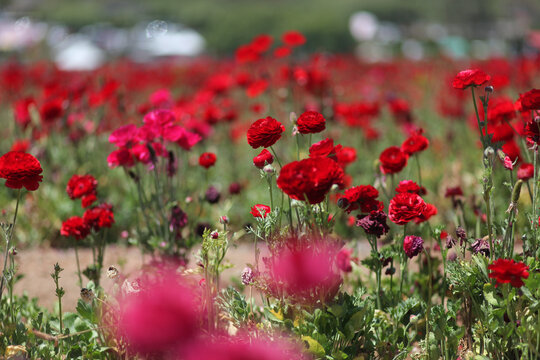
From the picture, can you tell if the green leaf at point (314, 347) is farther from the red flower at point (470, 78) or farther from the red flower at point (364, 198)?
the red flower at point (470, 78)

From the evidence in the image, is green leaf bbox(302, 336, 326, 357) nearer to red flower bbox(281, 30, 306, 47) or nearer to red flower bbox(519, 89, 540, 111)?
red flower bbox(519, 89, 540, 111)

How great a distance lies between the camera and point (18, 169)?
1.79m

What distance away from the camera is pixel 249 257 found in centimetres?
351

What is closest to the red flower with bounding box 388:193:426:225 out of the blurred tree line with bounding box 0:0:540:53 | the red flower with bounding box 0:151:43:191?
the red flower with bounding box 0:151:43:191

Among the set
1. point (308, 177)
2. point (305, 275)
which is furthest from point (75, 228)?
point (305, 275)

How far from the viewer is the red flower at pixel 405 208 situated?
1.74 meters

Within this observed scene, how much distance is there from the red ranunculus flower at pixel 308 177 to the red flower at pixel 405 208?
1.20 feet

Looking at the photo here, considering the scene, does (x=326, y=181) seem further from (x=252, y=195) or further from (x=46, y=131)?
(x=46, y=131)

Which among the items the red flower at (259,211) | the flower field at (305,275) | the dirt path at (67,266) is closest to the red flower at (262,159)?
the flower field at (305,275)

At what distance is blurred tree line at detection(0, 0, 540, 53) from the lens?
2553 cm

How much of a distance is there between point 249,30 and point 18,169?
26251 mm

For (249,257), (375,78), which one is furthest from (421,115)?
(249,257)

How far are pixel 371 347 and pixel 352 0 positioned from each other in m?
59.9

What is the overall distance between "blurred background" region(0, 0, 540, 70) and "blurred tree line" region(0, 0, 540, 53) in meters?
0.07
